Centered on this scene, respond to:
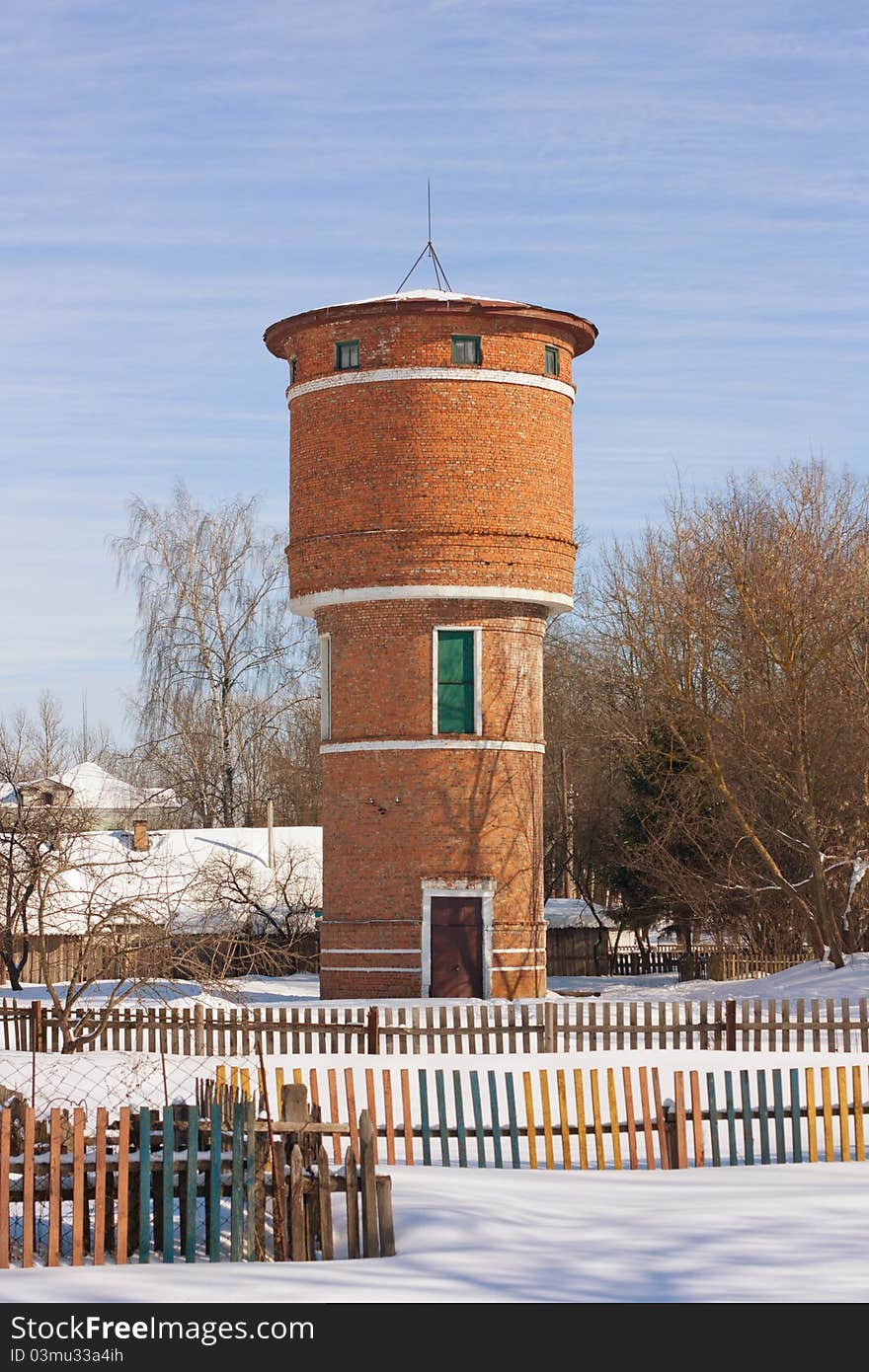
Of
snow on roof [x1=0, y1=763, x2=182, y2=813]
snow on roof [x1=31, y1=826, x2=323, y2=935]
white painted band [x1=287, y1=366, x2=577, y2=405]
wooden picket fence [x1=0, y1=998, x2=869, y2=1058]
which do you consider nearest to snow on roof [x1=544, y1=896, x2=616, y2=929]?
snow on roof [x1=31, y1=826, x2=323, y2=935]

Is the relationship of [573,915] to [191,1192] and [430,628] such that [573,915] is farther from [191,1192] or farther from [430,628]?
[191,1192]

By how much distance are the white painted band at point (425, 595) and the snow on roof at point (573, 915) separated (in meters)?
22.4

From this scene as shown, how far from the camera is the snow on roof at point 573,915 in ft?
182

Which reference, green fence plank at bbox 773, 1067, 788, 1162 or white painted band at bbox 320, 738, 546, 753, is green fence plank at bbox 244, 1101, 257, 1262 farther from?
white painted band at bbox 320, 738, 546, 753

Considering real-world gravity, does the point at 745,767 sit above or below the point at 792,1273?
above

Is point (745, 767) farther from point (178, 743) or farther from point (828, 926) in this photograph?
point (178, 743)

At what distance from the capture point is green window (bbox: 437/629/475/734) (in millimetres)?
32312

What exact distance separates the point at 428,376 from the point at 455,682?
216 inches

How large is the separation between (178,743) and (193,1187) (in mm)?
54326

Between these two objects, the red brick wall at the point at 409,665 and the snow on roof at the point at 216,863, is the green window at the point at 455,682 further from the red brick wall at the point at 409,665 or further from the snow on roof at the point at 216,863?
the snow on roof at the point at 216,863

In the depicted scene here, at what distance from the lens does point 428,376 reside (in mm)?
32125

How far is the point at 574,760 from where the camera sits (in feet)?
214

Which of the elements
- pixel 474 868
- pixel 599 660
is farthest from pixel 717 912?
pixel 599 660

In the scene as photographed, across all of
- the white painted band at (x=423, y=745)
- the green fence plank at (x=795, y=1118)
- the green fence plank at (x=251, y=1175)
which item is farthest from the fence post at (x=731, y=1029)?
the green fence plank at (x=251, y=1175)
